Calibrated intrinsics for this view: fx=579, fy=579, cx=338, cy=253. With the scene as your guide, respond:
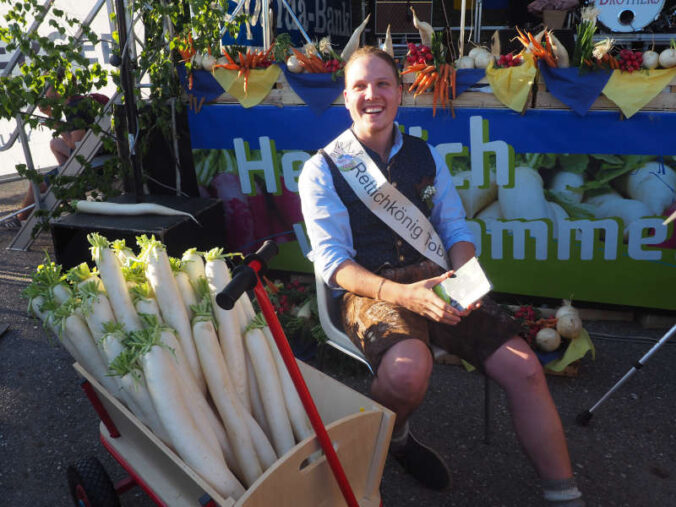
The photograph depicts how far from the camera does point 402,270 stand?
96.3 inches

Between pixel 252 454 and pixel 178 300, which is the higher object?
pixel 178 300

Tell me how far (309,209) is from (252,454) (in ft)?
Result: 3.23

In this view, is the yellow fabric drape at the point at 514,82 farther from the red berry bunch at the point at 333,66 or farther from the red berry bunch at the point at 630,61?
the red berry bunch at the point at 333,66

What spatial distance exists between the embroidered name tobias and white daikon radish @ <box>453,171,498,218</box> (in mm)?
1470

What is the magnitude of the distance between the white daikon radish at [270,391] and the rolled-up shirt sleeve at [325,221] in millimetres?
439

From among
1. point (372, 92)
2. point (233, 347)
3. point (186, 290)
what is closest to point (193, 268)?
point (186, 290)

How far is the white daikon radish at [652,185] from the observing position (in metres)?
3.46

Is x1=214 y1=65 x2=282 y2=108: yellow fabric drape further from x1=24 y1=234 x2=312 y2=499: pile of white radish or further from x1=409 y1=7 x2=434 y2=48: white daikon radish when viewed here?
x1=24 y1=234 x2=312 y2=499: pile of white radish

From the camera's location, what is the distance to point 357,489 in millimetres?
1898

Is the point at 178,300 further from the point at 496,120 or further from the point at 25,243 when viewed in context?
the point at 25,243

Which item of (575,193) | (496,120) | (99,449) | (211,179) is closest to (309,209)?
(99,449)

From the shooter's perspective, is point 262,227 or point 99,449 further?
point 262,227

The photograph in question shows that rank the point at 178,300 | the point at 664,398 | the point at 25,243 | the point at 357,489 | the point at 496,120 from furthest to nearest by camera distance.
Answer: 1. the point at 25,243
2. the point at 496,120
3. the point at 664,398
4. the point at 178,300
5. the point at 357,489

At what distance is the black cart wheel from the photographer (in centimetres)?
213
